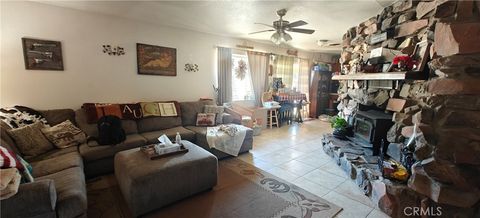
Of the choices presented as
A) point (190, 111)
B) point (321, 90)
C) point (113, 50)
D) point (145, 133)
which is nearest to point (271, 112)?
point (190, 111)

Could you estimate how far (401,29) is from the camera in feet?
8.59

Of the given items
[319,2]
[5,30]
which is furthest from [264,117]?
[5,30]

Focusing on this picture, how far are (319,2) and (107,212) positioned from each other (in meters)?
3.41

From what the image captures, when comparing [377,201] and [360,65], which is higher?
[360,65]

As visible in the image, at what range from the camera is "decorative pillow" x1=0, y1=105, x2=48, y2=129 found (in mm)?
2428

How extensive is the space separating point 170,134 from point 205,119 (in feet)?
2.64

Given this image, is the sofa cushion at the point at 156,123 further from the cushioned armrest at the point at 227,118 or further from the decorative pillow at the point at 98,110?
the cushioned armrest at the point at 227,118

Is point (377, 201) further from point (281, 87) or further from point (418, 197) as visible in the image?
point (281, 87)

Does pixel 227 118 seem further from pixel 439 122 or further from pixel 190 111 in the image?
pixel 439 122

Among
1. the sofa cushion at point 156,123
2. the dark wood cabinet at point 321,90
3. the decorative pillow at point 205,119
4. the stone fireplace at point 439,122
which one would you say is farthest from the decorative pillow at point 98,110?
the dark wood cabinet at point 321,90

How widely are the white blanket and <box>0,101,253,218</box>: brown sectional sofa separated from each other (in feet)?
0.46

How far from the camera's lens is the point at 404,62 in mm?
2434

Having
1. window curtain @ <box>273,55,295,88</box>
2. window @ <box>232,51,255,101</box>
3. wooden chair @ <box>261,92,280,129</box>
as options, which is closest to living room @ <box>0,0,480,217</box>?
window @ <box>232,51,255,101</box>

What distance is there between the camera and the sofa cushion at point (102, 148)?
2.55m
